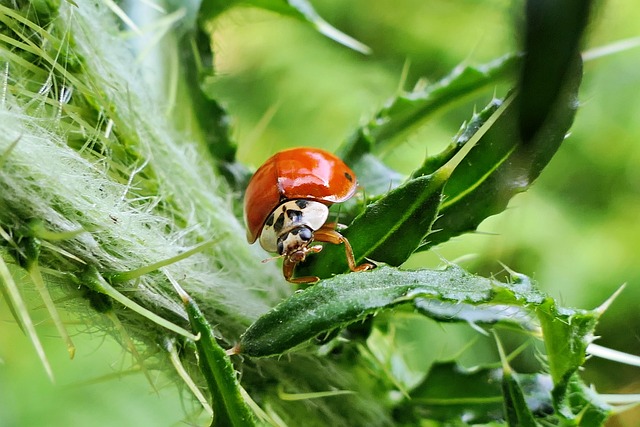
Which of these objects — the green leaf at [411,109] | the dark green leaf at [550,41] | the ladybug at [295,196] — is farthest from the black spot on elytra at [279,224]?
the dark green leaf at [550,41]

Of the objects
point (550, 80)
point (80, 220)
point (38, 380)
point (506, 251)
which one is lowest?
point (38, 380)

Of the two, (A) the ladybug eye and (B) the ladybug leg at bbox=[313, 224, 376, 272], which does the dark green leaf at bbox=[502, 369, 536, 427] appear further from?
(A) the ladybug eye

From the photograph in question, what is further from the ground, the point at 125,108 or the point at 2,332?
the point at 125,108

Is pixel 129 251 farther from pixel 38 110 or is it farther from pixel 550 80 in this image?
pixel 550 80

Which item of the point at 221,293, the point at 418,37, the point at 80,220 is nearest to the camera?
the point at 80,220

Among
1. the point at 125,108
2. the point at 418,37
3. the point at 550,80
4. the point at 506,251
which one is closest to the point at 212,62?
the point at 125,108

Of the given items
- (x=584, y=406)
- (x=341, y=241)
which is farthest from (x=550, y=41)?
(x=584, y=406)

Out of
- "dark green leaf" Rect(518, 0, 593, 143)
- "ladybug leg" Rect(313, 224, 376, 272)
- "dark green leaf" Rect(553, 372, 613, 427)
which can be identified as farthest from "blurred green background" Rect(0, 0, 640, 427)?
"dark green leaf" Rect(518, 0, 593, 143)

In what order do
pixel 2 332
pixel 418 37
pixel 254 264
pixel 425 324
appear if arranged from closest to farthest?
pixel 254 264 → pixel 2 332 → pixel 425 324 → pixel 418 37
